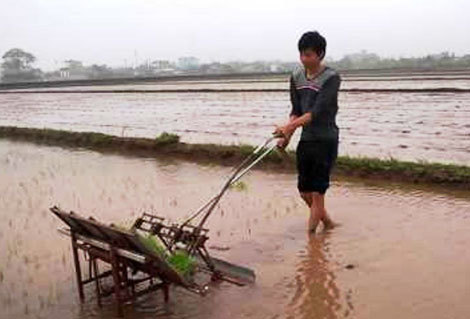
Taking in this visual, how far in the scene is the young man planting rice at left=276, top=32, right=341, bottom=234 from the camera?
5.00m

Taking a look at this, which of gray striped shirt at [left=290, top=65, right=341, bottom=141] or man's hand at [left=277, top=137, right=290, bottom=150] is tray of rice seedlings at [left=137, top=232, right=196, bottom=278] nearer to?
man's hand at [left=277, top=137, right=290, bottom=150]

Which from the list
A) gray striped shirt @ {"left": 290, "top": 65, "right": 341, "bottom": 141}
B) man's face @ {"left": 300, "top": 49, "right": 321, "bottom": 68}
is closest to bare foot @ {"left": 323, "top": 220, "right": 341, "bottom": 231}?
gray striped shirt @ {"left": 290, "top": 65, "right": 341, "bottom": 141}

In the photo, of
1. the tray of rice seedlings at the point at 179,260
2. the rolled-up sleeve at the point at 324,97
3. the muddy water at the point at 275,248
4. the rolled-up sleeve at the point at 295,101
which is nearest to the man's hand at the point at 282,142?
the rolled-up sleeve at the point at 324,97

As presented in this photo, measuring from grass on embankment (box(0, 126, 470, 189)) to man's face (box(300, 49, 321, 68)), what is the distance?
9.07 ft

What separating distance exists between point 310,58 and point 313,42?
13 cm

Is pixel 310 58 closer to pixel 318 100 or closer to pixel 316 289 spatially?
pixel 318 100

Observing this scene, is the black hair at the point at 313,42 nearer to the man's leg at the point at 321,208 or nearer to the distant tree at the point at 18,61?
the man's leg at the point at 321,208

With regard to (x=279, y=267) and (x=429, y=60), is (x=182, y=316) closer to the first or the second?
(x=279, y=267)

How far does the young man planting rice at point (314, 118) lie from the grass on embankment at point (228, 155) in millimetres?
2315

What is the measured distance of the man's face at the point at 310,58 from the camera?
16.4ft

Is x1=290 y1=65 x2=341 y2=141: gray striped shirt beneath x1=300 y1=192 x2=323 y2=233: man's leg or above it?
above

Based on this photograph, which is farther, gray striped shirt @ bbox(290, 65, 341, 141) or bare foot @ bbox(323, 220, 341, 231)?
bare foot @ bbox(323, 220, 341, 231)

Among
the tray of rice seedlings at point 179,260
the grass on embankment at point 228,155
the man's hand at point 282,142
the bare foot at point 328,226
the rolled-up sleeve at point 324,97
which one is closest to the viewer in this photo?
the tray of rice seedlings at point 179,260

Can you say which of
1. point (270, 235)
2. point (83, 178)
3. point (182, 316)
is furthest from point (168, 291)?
point (83, 178)
